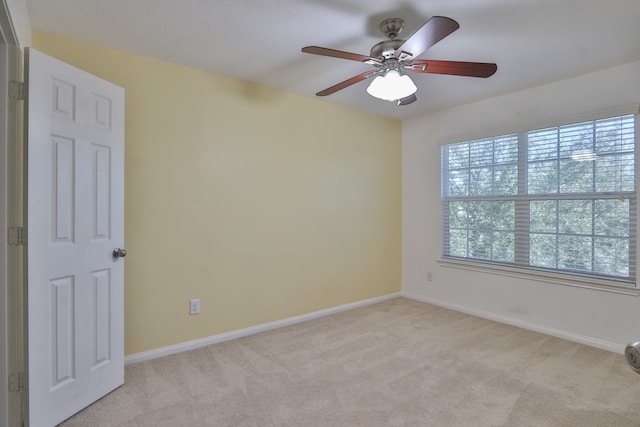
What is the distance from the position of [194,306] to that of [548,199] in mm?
3400

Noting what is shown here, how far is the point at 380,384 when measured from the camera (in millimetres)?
2234

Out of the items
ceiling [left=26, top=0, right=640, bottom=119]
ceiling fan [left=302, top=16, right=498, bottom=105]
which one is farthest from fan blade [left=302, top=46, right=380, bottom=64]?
ceiling [left=26, top=0, right=640, bottom=119]

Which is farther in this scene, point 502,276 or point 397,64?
point 502,276

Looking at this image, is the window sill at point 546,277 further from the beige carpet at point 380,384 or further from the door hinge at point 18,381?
the door hinge at point 18,381

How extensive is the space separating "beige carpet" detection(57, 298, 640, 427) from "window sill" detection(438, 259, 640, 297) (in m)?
0.52

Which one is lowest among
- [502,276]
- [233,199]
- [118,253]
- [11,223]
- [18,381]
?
[18,381]

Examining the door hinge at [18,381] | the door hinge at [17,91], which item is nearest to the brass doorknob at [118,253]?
the door hinge at [18,381]

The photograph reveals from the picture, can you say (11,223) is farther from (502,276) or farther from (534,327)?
(534,327)

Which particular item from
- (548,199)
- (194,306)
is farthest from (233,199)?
(548,199)

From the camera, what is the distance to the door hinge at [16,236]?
167 centimetres

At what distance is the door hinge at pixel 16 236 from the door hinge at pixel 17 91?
26.0 inches

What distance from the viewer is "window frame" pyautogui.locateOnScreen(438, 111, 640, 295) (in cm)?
271

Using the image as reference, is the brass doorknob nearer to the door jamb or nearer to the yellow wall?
the yellow wall

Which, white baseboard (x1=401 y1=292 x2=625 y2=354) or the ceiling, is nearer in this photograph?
the ceiling
